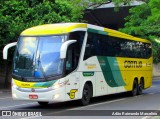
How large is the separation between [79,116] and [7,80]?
60.7 ft

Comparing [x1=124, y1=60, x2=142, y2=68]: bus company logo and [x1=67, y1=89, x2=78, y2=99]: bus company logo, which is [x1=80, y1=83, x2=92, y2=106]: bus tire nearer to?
[x1=67, y1=89, x2=78, y2=99]: bus company logo

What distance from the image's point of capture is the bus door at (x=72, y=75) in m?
15.2

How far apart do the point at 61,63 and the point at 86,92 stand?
2376 mm

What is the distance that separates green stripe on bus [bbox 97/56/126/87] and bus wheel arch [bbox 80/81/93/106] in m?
1.43

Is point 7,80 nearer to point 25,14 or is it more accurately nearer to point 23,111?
point 25,14

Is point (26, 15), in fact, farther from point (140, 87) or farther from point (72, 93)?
point (72, 93)

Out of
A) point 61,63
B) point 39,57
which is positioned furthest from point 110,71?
point 39,57

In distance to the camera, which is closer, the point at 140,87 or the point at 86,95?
the point at 86,95

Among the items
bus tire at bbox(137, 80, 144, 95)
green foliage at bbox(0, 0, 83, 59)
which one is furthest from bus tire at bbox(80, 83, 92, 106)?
green foliage at bbox(0, 0, 83, 59)

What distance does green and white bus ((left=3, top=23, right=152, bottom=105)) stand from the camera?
1477cm

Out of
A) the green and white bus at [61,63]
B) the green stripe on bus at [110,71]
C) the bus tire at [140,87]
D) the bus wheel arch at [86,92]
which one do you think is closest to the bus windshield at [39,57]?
the green and white bus at [61,63]

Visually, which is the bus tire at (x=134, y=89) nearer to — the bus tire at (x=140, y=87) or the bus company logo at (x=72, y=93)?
the bus tire at (x=140, y=87)

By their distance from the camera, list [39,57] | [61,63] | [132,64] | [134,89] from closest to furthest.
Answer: [61,63], [39,57], [132,64], [134,89]

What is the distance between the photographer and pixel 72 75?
1547 centimetres
